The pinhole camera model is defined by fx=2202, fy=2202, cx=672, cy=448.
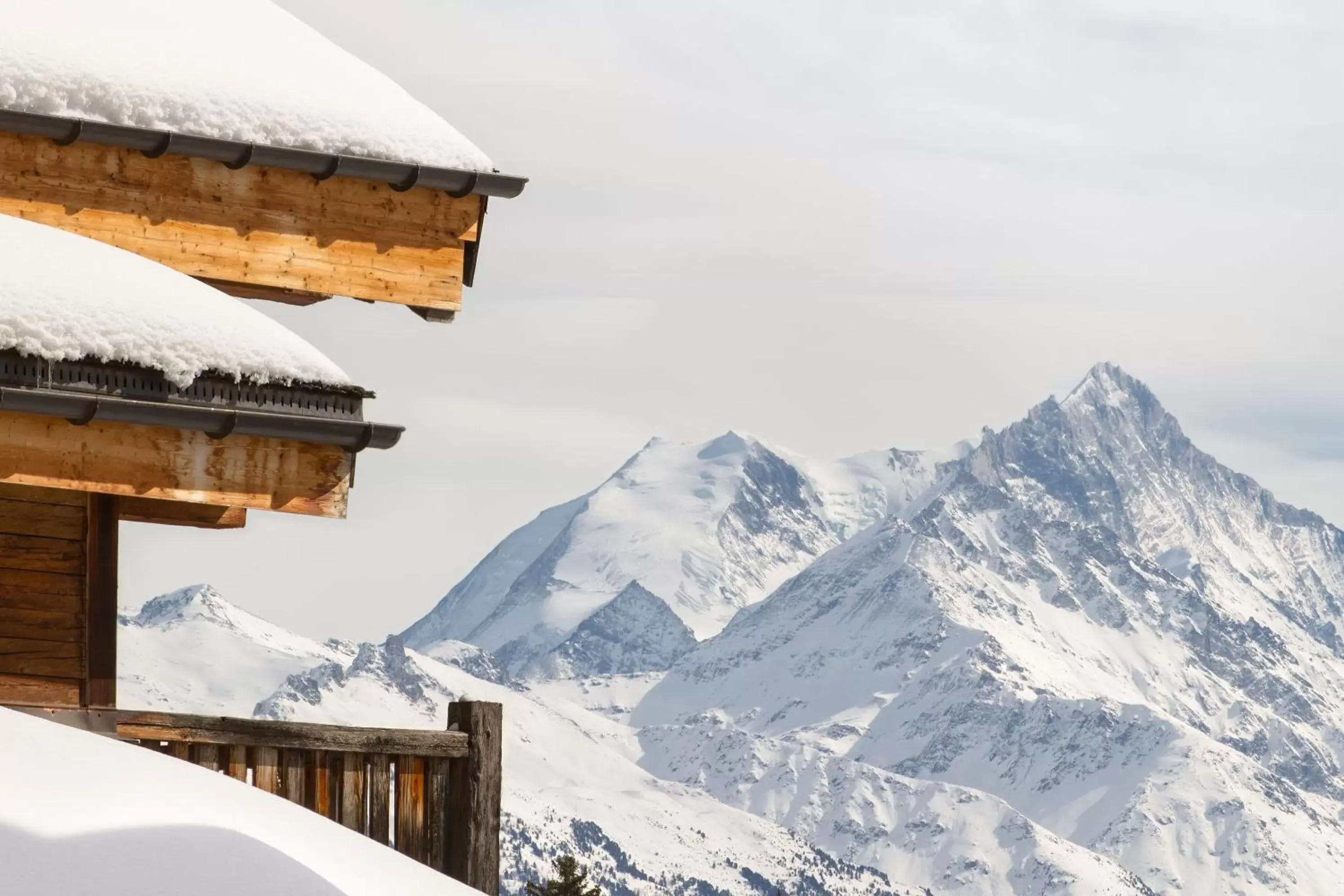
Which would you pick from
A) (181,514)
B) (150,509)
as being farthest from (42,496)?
(181,514)

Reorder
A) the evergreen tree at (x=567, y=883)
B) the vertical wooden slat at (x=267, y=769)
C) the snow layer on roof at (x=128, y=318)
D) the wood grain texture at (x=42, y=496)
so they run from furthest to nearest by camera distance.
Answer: the evergreen tree at (x=567, y=883)
the wood grain texture at (x=42, y=496)
the vertical wooden slat at (x=267, y=769)
the snow layer on roof at (x=128, y=318)

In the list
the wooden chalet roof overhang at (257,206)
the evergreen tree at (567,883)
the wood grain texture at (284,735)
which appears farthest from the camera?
the evergreen tree at (567,883)

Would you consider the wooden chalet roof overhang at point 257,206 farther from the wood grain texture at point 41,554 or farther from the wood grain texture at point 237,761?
the wood grain texture at point 237,761

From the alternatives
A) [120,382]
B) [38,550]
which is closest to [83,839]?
[120,382]

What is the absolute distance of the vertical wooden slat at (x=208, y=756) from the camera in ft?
30.8

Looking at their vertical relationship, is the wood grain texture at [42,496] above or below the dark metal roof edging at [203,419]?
below

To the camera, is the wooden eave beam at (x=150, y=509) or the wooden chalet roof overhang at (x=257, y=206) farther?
the wooden chalet roof overhang at (x=257, y=206)

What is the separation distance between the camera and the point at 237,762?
30.9 ft

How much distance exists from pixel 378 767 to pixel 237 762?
0.65m

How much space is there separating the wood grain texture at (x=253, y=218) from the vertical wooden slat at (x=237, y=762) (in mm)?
3180

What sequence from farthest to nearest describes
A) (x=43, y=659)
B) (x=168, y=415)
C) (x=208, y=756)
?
(x=43, y=659)
(x=208, y=756)
(x=168, y=415)

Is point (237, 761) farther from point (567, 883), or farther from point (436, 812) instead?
point (567, 883)

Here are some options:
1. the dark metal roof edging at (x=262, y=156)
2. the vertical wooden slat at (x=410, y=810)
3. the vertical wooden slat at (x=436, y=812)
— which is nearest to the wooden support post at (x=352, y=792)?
the vertical wooden slat at (x=410, y=810)

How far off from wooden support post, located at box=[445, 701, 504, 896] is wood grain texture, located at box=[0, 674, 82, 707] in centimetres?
195
